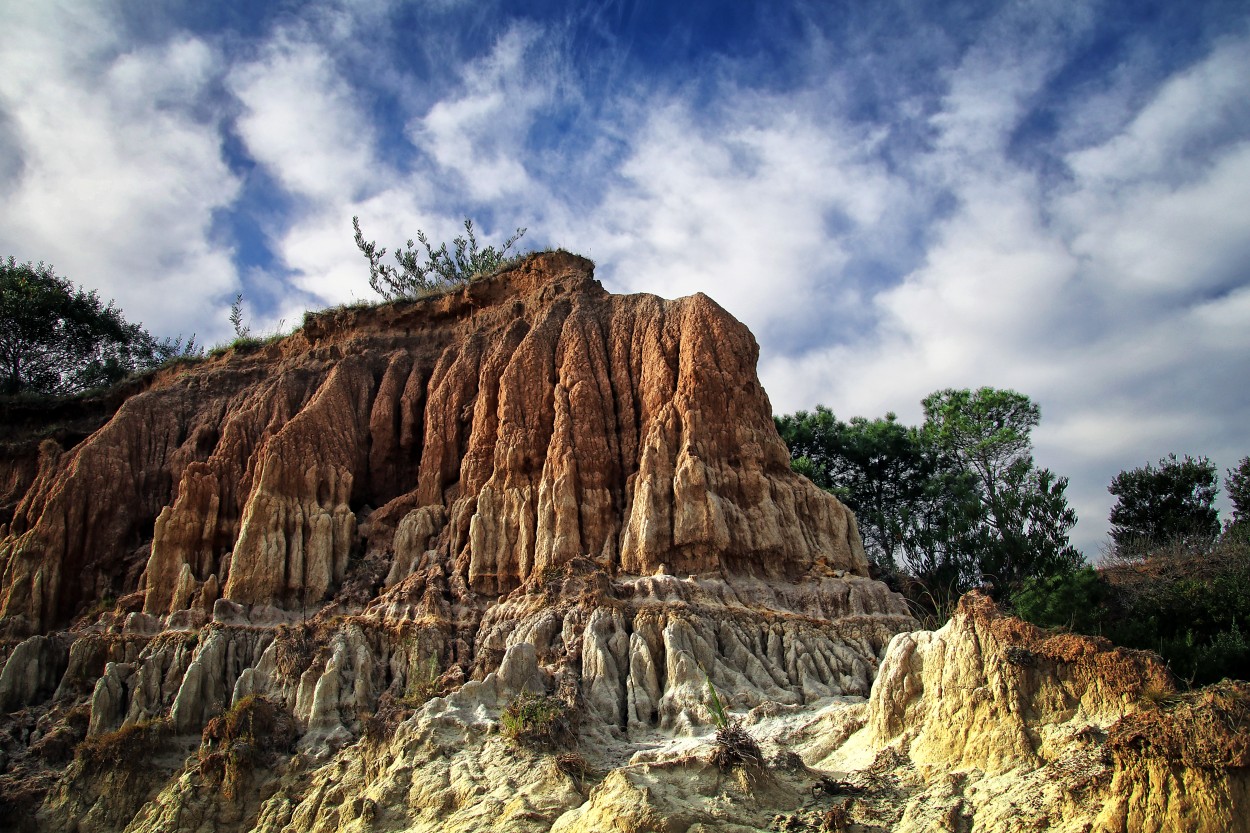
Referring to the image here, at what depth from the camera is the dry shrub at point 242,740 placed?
20.1 metres

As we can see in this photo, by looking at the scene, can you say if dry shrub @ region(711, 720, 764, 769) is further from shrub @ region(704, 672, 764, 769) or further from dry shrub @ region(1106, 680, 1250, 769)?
dry shrub @ region(1106, 680, 1250, 769)

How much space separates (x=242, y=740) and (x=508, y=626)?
6.44 metres

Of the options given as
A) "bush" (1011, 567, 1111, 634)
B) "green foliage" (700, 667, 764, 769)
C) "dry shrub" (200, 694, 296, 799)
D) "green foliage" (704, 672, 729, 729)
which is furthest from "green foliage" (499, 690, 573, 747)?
"bush" (1011, 567, 1111, 634)

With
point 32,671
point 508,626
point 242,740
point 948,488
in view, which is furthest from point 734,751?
point 948,488

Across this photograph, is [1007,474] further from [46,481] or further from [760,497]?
[46,481]

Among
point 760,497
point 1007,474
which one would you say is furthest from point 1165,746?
point 1007,474

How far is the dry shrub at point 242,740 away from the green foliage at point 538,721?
5670 mm

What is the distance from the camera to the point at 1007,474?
137 feet

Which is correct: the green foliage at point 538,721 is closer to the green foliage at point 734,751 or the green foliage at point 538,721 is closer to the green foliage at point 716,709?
the green foliage at point 716,709

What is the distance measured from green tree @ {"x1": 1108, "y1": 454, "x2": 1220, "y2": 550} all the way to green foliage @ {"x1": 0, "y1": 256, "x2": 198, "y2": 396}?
148 feet

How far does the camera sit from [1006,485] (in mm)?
41000

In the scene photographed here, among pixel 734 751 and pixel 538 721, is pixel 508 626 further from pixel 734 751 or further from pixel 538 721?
pixel 734 751

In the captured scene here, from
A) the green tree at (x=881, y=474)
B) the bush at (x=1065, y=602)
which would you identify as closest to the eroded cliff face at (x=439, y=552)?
the bush at (x=1065, y=602)

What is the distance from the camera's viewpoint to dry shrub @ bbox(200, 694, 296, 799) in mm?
20125
